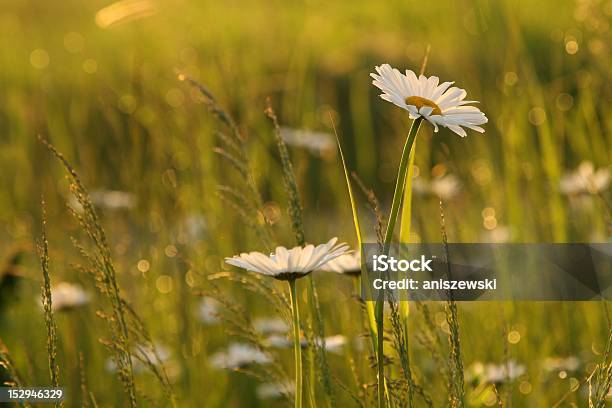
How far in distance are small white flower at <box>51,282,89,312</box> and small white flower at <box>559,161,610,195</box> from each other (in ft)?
2.54

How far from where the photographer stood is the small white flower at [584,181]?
1.37 metres

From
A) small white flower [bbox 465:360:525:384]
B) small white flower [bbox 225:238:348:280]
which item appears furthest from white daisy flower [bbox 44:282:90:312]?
small white flower [bbox 225:238:348:280]

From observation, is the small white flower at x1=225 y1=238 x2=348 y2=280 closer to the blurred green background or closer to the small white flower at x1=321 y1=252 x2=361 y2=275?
the small white flower at x1=321 y1=252 x2=361 y2=275

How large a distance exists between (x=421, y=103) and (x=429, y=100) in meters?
0.01

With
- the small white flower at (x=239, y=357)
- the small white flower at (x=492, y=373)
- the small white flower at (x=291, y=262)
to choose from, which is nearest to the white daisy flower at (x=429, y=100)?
the small white flower at (x=291, y=262)

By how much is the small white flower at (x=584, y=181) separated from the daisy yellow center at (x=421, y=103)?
695mm

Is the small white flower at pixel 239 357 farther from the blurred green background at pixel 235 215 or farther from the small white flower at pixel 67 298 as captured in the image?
the small white flower at pixel 67 298

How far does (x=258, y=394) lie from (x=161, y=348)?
175 mm

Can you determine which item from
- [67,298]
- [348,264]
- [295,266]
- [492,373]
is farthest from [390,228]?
[67,298]

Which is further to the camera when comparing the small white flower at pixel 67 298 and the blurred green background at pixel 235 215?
the small white flower at pixel 67 298

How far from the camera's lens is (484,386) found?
0.94 meters

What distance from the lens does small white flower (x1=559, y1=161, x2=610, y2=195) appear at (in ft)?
4.50

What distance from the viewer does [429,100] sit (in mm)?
635

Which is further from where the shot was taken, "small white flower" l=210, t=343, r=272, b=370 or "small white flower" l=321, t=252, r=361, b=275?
"small white flower" l=210, t=343, r=272, b=370
